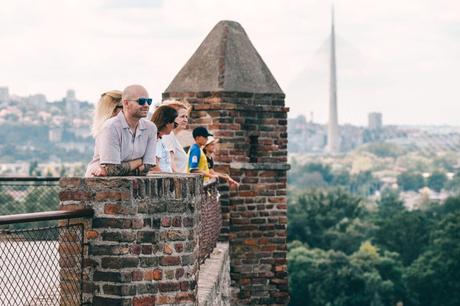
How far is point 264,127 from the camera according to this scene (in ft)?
39.0

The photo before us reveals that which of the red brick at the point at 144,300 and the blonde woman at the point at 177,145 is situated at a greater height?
the blonde woman at the point at 177,145

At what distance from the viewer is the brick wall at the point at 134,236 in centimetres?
612

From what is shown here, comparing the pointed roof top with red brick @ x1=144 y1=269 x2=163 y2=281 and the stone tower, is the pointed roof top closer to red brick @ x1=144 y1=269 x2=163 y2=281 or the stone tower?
the stone tower

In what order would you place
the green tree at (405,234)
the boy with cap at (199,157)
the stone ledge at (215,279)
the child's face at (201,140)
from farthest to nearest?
the green tree at (405,234) → the child's face at (201,140) → the boy with cap at (199,157) → the stone ledge at (215,279)

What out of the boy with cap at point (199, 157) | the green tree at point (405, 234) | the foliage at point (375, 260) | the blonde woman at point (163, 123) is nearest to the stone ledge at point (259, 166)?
the boy with cap at point (199, 157)

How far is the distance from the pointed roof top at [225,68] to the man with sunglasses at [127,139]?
201 inches

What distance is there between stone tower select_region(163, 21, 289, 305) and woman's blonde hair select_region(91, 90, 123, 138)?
4590 mm

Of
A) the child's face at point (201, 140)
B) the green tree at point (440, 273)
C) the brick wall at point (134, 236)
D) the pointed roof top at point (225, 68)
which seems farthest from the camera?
the green tree at point (440, 273)

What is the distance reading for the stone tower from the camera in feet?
38.2

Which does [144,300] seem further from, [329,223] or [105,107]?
[329,223]

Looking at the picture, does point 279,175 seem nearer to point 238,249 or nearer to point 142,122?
point 238,249

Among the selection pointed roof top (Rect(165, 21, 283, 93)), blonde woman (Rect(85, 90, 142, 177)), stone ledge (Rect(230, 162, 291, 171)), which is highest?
pointed roof top (Rect(165, 21, 283, 93))

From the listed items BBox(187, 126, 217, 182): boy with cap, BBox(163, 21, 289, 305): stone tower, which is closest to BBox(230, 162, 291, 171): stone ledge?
BBox(163, 21, 289, 305): stone tower

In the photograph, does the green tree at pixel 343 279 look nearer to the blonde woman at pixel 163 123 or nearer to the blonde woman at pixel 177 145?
the blonde woman at pixel 177 145
